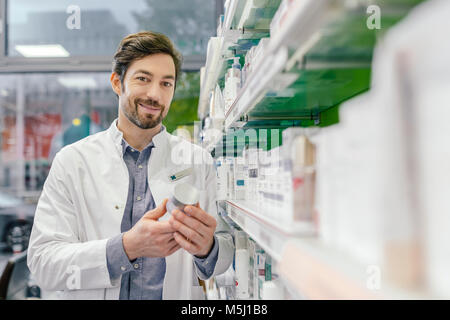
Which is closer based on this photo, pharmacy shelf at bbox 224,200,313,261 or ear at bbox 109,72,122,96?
pharmacy shelf at bbox 224,200,313,261

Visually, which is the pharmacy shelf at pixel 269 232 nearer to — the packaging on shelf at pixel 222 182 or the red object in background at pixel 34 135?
the packaging on shelf at pixel 222 182

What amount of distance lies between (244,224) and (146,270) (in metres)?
0.79

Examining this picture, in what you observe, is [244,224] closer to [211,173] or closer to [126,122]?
[211,173]

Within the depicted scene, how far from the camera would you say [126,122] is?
1808 millimetres

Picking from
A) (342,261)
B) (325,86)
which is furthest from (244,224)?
(342,261)

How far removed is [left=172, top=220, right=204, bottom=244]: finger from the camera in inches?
51.6

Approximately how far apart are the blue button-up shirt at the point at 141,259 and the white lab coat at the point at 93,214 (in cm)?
3

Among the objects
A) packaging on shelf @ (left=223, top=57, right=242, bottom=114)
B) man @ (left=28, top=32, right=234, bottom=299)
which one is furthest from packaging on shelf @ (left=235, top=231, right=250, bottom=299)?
packaging on shelf @ (left=223, top=57, right=242, bottom=114)

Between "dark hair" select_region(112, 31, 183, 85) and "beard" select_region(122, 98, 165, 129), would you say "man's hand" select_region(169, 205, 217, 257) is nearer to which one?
"beard" select_region(122, 98, 165, 129)

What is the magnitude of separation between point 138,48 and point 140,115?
34 cm

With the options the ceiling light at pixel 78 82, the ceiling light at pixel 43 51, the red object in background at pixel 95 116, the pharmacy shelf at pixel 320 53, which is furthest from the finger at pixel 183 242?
the ceiling light at pixel 43 51

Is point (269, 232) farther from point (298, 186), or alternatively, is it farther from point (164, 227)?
point (164, 227)

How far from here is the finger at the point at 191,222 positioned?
1.29 metres

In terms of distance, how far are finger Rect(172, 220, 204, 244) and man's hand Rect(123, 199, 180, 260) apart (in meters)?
0.03
